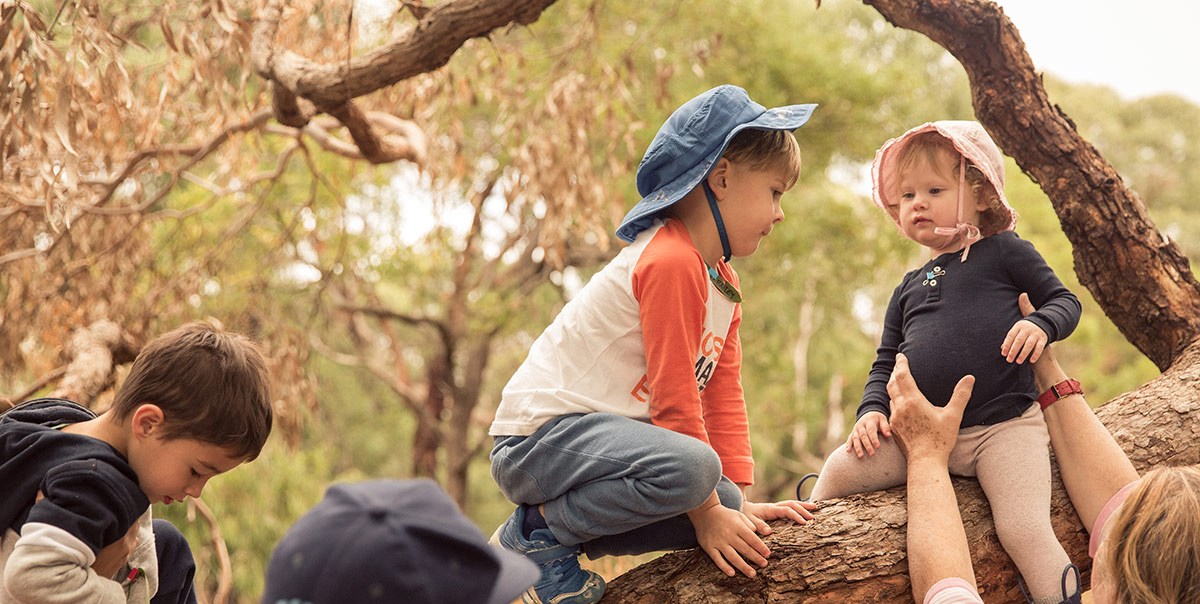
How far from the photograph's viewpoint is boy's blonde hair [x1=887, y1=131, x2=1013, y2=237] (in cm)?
209

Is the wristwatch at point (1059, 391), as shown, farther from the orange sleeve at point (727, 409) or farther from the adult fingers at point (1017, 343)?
the orange sleeve at point (727, 409)

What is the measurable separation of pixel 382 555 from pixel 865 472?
1.35 metres

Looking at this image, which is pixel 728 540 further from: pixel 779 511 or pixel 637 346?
pixel 637 346

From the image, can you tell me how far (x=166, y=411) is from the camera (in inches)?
64.9

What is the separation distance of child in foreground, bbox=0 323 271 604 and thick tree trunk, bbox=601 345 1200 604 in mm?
838

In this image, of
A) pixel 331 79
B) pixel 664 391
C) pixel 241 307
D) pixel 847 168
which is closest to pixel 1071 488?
pixel 664 391

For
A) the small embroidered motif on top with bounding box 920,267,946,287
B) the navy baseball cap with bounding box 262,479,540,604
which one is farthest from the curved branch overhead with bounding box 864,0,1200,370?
the navy baseball cap with bounding box 262,479,540,604

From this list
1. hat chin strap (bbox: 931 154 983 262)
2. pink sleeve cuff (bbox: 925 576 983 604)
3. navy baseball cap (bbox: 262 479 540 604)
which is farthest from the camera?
hat chin strap (bbox: 931 154 983 262)

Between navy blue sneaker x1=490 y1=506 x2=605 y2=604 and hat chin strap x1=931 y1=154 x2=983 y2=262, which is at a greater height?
hat chin strap x1=931 y1=154 x2=983 y2=262

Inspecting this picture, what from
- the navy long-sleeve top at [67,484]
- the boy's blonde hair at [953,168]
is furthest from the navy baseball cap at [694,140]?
the navy long-sleeve top at [67,484]

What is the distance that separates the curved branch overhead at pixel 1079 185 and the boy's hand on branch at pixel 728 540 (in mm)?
1442

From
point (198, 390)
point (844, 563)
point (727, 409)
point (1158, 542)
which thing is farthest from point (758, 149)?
point (198, 390)

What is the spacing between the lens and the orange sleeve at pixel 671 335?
5.90 feet

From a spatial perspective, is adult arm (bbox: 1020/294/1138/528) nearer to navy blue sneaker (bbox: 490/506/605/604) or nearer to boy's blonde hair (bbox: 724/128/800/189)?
boy's blonde hair (bbox: 724/128/800/189)
